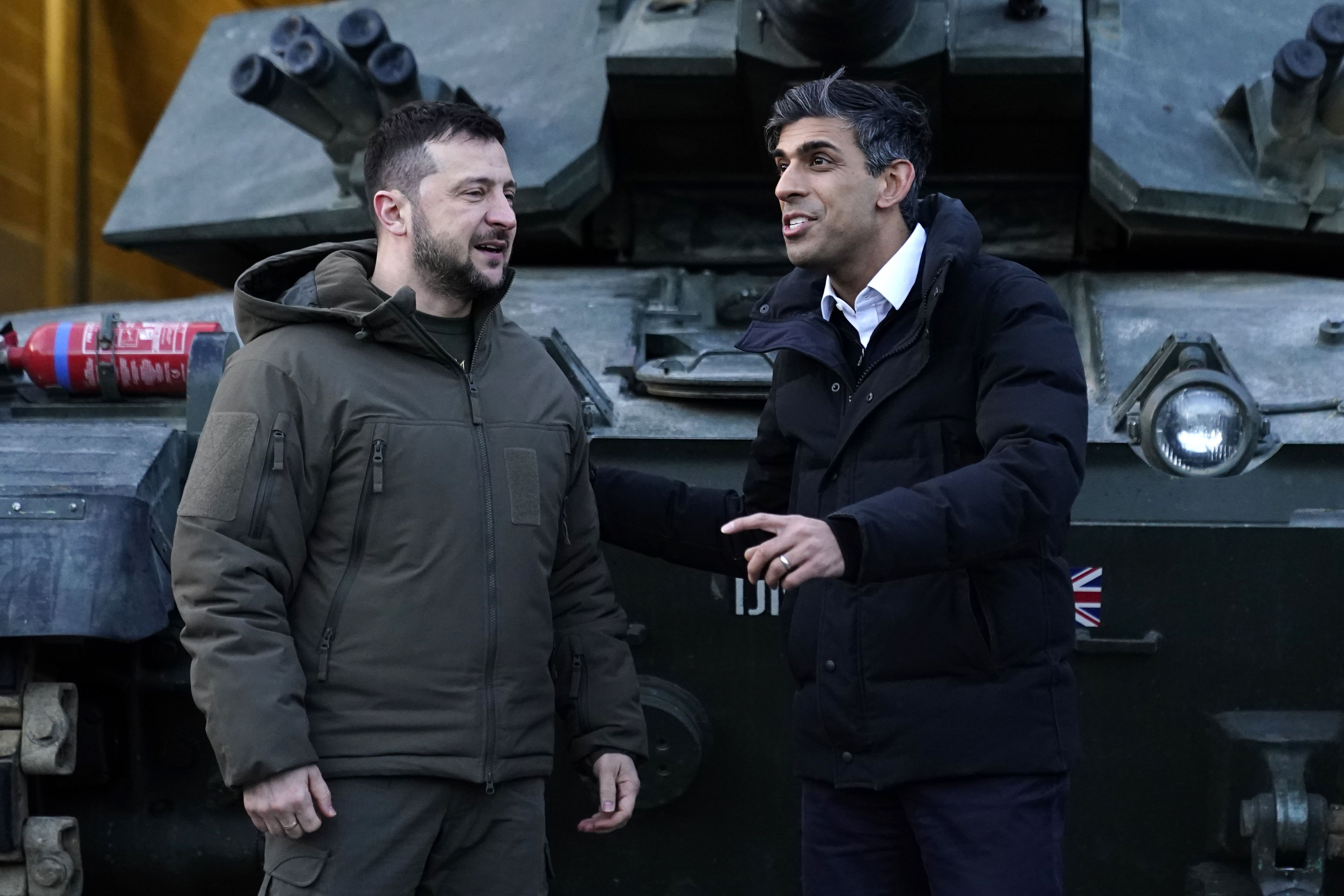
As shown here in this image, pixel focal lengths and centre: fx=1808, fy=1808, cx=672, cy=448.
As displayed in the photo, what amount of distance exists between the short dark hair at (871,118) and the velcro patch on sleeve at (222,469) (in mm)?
1026

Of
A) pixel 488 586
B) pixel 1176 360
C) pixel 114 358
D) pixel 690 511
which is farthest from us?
pixel 114 358

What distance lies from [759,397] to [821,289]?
0.71 meters

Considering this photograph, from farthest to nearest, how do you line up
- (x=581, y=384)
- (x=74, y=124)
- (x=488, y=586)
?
(x=74, y=124)
(x=581, y=384)
(x=488, y=586)

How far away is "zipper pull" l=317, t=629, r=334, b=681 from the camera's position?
2.69m

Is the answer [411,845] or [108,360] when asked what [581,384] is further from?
[411,845]

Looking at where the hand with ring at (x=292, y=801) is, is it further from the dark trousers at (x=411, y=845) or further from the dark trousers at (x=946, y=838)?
the dark trousers at (x=946, y=838)

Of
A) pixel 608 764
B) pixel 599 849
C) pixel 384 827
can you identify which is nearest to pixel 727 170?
pixel 599 849

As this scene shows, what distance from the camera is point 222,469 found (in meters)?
2.68

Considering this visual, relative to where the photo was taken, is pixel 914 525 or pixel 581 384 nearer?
pixel 914 525

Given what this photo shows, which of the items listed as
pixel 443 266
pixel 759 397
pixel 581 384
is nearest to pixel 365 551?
pixel 443 266

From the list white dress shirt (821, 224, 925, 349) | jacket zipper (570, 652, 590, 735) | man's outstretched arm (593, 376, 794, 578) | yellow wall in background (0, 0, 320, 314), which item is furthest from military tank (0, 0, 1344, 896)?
yellow wall in background (0, 0, 320, 314)

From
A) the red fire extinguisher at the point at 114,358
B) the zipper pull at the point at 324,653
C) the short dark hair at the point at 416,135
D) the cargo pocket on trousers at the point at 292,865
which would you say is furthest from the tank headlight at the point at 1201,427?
the red fire extinguisher at the point at 114,358

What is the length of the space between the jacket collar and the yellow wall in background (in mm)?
6856

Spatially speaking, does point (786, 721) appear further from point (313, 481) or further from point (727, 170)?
point (727, 170)
